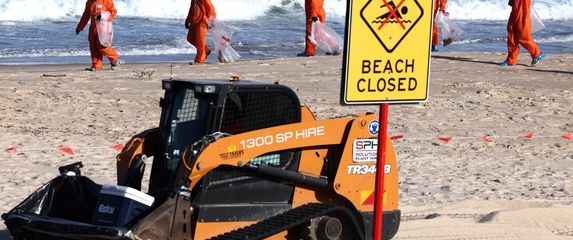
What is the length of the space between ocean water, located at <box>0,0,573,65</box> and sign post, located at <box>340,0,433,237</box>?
15482 mm

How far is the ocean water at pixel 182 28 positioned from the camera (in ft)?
73.2

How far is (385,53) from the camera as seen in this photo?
5391 mm

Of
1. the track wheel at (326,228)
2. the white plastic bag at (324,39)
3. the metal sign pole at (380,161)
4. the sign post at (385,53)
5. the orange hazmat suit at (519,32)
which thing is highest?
the sign post at (385,53)

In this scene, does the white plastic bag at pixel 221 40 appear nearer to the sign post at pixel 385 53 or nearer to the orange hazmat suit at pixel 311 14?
the orange hazmat suit at pixel 311 14

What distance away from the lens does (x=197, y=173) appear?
6.91 metres

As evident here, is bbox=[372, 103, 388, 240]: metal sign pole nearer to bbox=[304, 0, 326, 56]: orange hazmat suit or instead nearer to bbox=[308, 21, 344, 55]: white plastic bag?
bbox=[308, 21, 344, 55]: white plastic bag

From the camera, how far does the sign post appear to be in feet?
17.5

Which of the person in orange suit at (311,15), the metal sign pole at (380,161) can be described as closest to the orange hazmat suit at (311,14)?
the person in orange suit at (311,15)

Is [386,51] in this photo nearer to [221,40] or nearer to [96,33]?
[96,33]

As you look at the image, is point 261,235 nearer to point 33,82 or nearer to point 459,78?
point 33,82

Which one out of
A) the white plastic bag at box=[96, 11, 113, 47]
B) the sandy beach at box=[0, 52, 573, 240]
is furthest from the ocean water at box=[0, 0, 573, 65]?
the sandy beach at box=[0, 52, 573, 240]

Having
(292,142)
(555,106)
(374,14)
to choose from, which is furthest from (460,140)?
(374,14)

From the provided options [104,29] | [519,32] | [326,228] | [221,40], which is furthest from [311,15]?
[326,228]

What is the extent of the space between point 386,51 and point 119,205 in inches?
90.7
